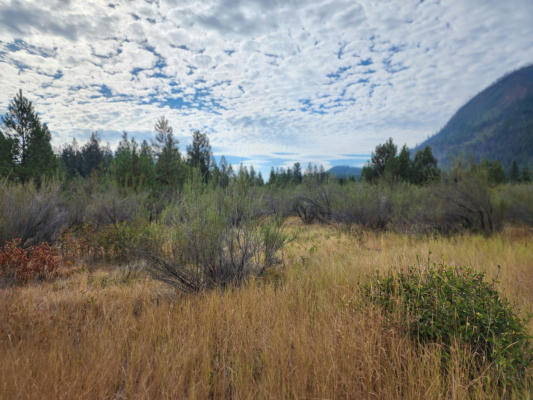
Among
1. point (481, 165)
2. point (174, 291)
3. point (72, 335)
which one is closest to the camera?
point (72, 335)

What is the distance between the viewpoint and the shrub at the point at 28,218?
5.29 metres

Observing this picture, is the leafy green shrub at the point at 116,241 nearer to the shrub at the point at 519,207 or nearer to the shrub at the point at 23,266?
the shrub at the point at 23,266

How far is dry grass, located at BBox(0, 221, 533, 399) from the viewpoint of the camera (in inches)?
70.7

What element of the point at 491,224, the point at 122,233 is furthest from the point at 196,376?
the point at 491,224

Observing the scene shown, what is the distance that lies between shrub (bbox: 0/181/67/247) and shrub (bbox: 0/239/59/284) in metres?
1.31

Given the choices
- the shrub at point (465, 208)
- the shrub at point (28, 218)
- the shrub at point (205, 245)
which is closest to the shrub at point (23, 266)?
the shrub at point (28, 218)

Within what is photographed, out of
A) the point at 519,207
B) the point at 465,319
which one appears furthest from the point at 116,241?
the point at 519,207

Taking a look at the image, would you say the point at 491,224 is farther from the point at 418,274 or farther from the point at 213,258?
the point at 213,258

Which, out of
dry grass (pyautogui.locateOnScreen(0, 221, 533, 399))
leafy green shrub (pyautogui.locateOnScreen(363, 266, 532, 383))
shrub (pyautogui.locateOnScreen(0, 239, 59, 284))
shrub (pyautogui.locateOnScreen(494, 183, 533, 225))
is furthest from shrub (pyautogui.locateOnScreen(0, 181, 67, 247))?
shrub (pyautogui.locateOnScreen(494, 183, 533, 225))

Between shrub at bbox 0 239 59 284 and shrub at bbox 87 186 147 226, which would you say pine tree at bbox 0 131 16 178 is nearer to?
shrub at bbox 87 186 147 226

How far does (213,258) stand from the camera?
12.8ft

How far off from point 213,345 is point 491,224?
28.8 ft

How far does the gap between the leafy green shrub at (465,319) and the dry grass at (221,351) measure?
0.17 m

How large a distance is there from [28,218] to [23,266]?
236cm
